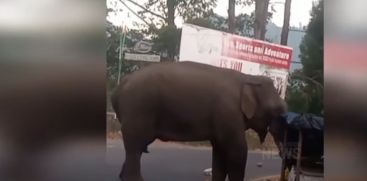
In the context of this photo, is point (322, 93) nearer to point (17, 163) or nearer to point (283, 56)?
point (283, 56)

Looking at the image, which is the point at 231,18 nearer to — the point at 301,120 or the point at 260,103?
the point at 260,103

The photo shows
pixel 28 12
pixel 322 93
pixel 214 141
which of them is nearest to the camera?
pixel 28 12

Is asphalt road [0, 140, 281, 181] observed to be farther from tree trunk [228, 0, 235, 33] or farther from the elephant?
tree trunk [228, 0, 235, 33]

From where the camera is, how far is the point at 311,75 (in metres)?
3.03

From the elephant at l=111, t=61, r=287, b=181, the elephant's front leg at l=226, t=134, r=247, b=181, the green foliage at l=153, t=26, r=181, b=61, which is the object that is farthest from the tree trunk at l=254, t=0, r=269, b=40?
the elephant's front leg at l=226, t=134, r=247, b=181

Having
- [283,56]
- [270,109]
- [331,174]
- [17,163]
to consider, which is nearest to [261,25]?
[283,56]

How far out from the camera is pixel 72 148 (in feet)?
9.06

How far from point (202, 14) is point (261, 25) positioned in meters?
0.31

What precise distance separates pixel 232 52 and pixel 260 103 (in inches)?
12.0

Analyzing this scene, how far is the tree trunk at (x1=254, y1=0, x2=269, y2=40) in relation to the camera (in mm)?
Result: 2908

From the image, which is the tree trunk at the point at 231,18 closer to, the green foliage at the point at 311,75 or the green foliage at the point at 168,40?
the green foliage at the point at 168,40

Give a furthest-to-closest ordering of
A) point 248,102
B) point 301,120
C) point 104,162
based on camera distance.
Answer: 1. point 301,120
2. point 248,102
3. point 104,162

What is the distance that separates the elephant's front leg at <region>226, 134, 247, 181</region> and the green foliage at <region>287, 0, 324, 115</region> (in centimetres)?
33

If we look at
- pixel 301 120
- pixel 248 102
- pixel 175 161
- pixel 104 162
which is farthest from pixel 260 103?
pixel 104 162
